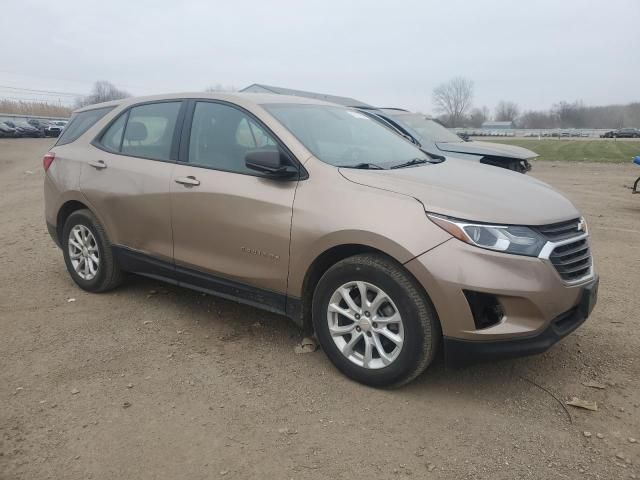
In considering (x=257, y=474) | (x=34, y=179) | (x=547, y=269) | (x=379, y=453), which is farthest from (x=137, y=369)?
(x=34, y=179)

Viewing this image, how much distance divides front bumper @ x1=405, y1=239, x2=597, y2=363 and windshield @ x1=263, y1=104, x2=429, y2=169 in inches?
40.3

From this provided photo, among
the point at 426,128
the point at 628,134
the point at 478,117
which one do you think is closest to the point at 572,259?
the point at 426,128

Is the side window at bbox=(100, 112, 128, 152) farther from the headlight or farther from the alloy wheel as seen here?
the headlight

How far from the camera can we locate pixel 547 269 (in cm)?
294

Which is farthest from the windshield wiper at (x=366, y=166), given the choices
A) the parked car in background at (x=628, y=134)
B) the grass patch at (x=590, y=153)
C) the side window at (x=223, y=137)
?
the parked car in background at (x=628, y=134)

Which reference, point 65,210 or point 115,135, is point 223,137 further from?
point 65,210

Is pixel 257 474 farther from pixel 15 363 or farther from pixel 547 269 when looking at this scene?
pixel 15 363

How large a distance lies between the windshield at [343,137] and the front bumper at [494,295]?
102 cm

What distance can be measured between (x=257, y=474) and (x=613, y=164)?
23.1m

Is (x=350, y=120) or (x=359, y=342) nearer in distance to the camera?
(x=359, y=342)

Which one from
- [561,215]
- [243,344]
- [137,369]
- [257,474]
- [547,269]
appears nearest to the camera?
[257,474]

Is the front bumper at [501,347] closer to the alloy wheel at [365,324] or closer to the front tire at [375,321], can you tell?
the front tire at [375,321]

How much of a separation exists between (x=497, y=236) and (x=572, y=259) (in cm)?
57

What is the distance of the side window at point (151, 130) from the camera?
431 centimetres
